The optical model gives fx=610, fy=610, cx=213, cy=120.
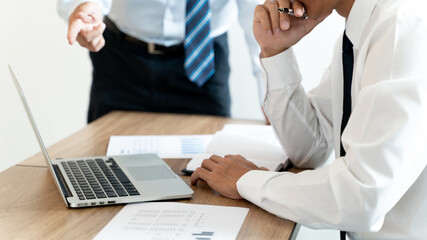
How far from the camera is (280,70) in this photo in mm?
1572

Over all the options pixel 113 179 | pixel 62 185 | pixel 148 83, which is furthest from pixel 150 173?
pixel 148 83

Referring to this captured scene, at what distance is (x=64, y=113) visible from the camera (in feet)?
11.9

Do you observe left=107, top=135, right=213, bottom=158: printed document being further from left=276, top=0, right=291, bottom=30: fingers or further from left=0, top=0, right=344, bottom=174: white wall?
left=0, top=0, right=344, bottom=174: white wall

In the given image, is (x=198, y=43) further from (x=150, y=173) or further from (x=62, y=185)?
(x=62, y=185)

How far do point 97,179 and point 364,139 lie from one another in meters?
0.62

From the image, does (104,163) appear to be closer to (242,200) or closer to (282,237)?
(242,200)

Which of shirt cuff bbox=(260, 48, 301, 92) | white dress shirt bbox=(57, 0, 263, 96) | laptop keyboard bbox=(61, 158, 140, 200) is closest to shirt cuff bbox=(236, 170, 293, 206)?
laptop keyboard bbox=(61, 158, 140, 200)

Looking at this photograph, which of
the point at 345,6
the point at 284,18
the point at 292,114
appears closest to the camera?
the point at 345,6

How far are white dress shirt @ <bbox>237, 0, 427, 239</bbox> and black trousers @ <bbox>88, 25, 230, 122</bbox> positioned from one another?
0.94m

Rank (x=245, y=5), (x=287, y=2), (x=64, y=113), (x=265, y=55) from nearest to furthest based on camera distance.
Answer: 1. (x=287, y=2)
2. (x=265, y=55)
3. (x=245, y=5)
4. (x=64, y=113)

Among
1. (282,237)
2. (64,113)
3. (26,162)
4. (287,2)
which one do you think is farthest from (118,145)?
(64,113)

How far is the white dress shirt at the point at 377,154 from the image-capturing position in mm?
1051

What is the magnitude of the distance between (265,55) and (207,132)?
1.26 ft

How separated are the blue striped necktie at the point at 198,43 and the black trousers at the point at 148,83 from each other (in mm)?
62
